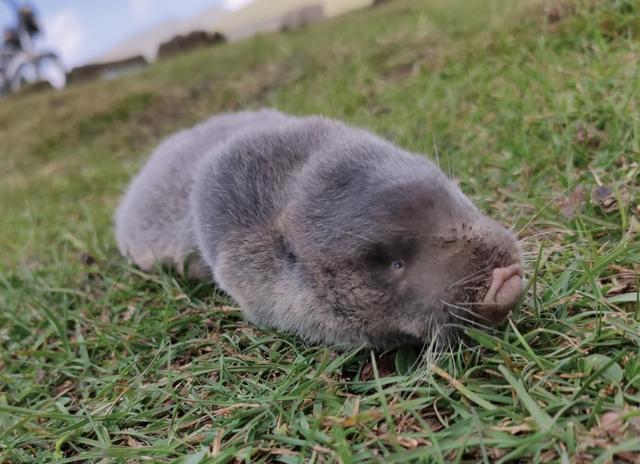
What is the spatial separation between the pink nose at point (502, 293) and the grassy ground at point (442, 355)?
0.10 m

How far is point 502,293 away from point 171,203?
2.14 m

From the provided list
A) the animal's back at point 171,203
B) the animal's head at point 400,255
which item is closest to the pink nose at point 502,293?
the animal's head at point 400,255

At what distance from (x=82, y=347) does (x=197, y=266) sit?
0.73 meters

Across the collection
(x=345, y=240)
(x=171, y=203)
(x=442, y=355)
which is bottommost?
(x=442, y=355)

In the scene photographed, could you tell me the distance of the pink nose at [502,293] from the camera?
190 cm

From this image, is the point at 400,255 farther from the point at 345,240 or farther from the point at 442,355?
the point at 442,355

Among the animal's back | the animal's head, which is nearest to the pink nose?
the animal's head

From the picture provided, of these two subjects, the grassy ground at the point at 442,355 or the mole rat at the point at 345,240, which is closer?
the grassy ground at the point at 442,355

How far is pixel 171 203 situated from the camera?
3385 mm

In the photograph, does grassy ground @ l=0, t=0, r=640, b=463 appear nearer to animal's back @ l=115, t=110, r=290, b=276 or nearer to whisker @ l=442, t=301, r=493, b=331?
whisker @ l=442, t=301, r=493, b=331

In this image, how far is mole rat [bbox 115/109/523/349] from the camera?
6.61ft

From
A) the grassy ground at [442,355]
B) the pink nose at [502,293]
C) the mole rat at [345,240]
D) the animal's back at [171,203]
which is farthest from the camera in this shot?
the animal's back at [171,203]

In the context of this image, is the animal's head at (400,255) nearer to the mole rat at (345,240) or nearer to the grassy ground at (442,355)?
the mole rat at (345,240)

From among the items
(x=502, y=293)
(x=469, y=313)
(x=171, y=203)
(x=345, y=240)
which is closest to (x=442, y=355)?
(x=469, y=313)
